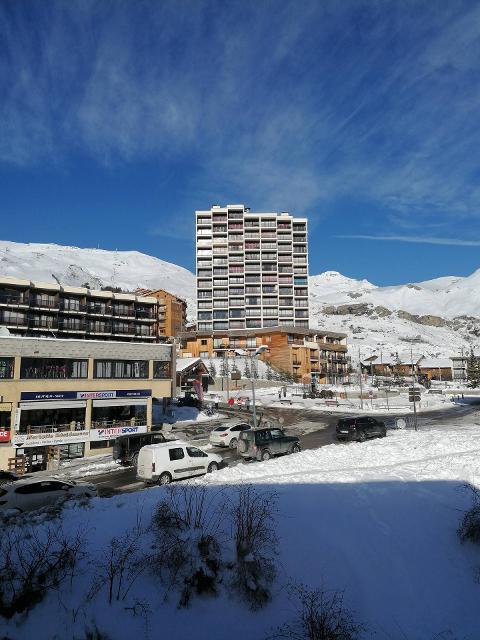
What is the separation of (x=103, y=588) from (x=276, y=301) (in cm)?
10438

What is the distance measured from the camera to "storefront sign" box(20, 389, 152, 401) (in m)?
31.4

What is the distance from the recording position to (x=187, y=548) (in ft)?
31.7

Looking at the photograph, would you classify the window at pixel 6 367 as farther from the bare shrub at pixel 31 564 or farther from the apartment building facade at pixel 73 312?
the apartment building facade at pixel 73 312

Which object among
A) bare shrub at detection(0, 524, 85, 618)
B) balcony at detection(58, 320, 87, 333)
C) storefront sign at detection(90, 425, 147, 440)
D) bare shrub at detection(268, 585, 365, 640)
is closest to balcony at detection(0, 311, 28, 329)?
balcony at detection(58, 320, 87, 333)

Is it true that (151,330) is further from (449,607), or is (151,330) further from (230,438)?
(449,607)

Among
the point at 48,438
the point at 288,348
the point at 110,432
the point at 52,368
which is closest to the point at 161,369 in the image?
the point at 110,432

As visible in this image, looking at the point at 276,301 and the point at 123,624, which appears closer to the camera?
the point at 123,624

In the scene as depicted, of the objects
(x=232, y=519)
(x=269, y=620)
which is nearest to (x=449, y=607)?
(x=269, y=620)

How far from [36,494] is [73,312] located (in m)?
61.6

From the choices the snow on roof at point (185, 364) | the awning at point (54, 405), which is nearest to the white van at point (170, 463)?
the awning at point (54, 405)

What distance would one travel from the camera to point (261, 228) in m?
117

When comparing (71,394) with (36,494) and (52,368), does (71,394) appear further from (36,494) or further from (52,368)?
(36,494)

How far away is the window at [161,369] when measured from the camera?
3838 centimetres

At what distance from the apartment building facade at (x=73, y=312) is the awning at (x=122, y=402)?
39.9 metres
